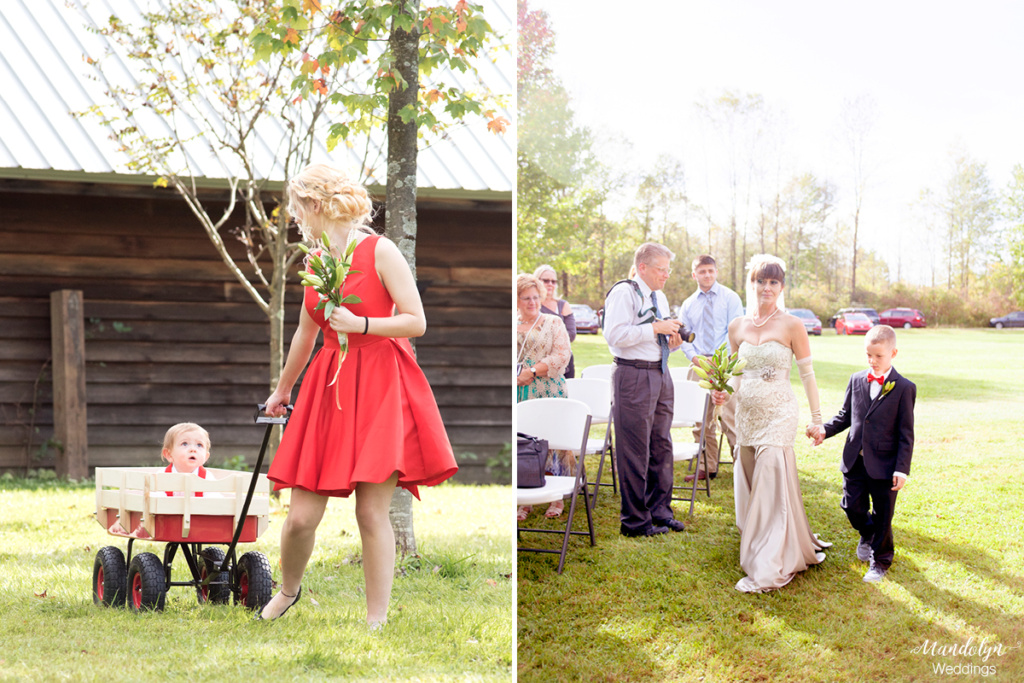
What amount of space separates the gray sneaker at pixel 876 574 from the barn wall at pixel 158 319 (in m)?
5.16

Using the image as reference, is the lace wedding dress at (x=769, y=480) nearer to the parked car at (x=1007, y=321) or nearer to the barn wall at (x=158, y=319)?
the parked car at (x=1007, y=321)

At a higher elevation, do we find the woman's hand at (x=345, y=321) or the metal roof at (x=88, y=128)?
the metal roof at (x=88, y=128)

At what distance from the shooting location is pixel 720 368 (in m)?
2.97

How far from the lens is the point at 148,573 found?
3.42m

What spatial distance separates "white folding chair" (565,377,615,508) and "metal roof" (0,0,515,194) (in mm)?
3435

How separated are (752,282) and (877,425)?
2.04ft

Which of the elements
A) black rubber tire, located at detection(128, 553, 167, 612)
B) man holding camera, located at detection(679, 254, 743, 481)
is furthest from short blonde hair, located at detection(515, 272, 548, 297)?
black rubber tire, located at detection(128, 553, 167, 612)

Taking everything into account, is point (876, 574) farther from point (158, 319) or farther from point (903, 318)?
point (158, 319)

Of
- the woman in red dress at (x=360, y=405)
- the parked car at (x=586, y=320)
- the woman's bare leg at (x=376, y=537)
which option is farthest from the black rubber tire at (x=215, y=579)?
the parked car at (x=586, y=320)

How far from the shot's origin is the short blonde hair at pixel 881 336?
293 cm

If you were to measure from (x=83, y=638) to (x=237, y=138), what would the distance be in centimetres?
463

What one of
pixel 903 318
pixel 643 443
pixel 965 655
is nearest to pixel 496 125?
pixel 643 443

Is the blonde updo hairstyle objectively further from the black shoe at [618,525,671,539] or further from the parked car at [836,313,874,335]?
the parked car at [836,313,874,335]

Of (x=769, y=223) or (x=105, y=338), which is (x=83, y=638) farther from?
(x=105, y=338)
